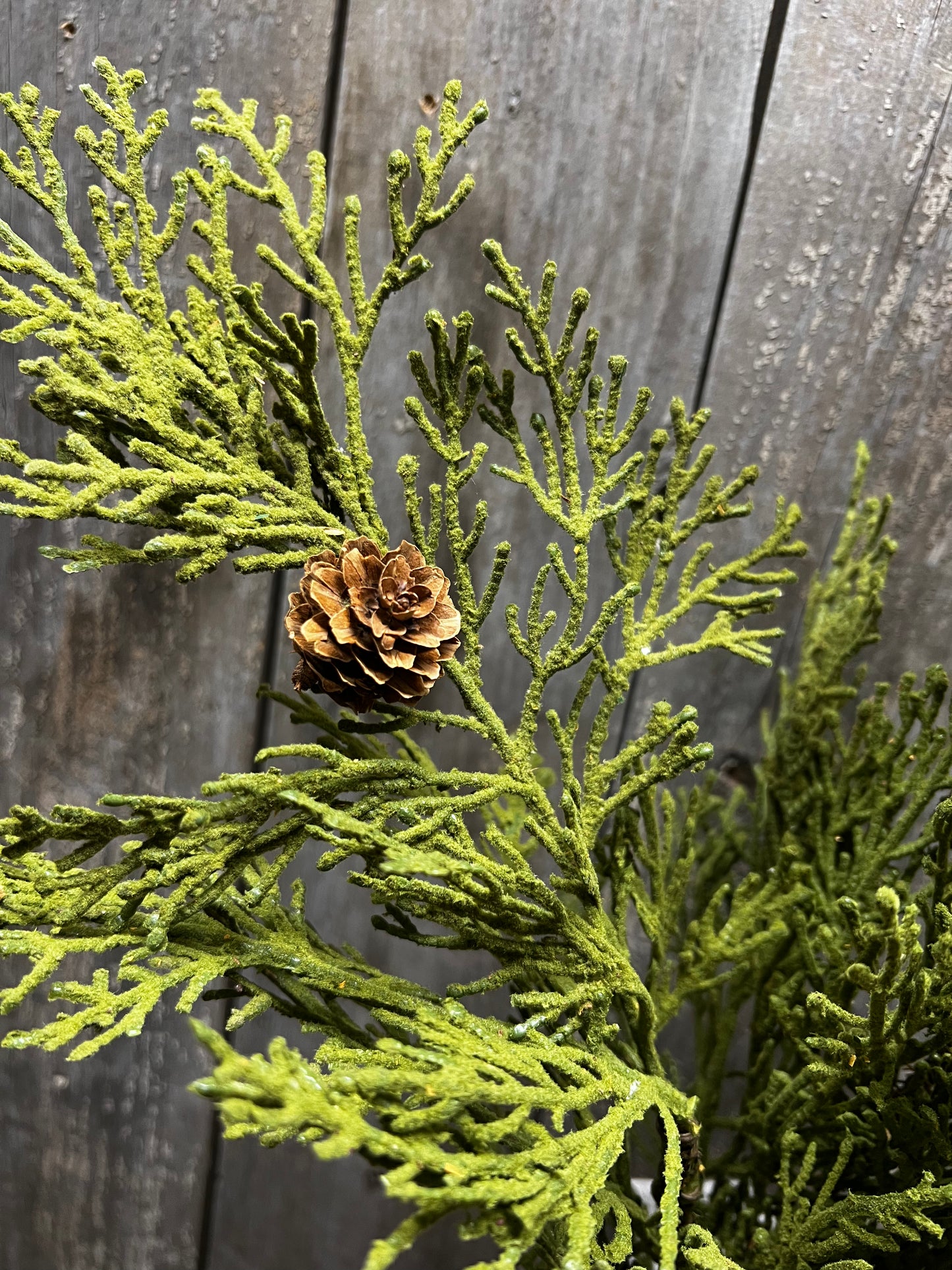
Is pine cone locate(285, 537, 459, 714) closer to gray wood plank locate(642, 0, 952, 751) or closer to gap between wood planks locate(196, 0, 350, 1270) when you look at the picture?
gap between wood planks locate(196, 0, 350, 1270)

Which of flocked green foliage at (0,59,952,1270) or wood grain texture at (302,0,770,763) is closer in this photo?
flocked green foliage at (0,59,952,1270)

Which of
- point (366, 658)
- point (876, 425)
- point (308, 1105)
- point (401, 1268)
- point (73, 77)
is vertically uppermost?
point (73, 77)

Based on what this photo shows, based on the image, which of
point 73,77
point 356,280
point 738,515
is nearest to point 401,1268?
point 738,515

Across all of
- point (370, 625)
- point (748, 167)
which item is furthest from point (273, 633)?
point (748, 167)

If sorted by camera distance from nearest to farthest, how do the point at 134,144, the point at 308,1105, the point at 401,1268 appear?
the point at 308,1105, the point at 134,144, the point at 401,1268

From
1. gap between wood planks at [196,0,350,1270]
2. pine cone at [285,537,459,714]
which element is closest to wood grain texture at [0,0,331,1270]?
gap between wood planks at [196,0,350,1270]

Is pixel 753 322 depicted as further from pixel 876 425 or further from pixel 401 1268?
pixel 401 1268

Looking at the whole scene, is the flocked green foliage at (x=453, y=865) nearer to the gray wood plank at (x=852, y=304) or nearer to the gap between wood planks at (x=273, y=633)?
the gap between wood planks at (x=273, y=633)

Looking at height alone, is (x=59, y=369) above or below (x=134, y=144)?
below
